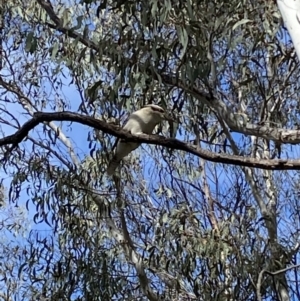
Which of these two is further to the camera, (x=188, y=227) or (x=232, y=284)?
(x=188, y=227)

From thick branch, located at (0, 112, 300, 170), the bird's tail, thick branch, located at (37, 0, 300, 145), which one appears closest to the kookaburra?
thick branch, located at (37, 0, 300, 145)

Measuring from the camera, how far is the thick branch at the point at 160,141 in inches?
86.4

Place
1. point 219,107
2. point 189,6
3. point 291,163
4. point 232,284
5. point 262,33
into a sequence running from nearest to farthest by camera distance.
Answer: point 291,163
point 189,6
point 219,107
point 262,33
point 232,284

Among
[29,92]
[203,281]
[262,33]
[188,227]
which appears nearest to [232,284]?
[203,281]

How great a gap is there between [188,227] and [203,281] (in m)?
0.36

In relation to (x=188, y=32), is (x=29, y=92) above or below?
above

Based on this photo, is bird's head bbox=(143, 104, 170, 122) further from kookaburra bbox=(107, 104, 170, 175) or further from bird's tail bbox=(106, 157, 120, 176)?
bird's tail bbox=(106, 157, 120, 176)

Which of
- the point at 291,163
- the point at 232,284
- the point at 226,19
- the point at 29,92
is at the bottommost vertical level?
the point at 291,163

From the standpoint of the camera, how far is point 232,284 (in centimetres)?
361

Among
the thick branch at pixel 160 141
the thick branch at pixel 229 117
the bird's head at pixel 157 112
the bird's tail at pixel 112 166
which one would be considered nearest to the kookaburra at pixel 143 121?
the bird's head at pixel 157 112

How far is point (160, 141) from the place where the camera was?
7.68ft

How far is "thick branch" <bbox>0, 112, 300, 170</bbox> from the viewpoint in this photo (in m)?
2.20

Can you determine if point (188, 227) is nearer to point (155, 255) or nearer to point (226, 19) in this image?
point (155, 255)

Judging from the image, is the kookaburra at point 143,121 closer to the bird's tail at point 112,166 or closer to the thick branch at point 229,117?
the thick branch at point 229,117
